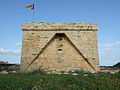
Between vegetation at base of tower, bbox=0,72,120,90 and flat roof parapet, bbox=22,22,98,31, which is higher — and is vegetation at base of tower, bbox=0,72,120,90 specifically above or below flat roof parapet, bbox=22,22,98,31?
below

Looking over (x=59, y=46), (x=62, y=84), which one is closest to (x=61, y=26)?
(x=59, y=46)

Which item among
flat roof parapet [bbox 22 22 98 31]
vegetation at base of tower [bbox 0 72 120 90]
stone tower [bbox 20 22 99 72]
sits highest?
flat roof parapet [bbox 22 22 98 31]

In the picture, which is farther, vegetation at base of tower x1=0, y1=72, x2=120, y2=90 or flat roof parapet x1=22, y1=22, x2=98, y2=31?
flat roof parapet x1=22, y1=22, x2=98, y2=31

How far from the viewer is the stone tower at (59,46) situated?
12.2m

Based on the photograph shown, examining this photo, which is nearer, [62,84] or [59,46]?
[62,84]

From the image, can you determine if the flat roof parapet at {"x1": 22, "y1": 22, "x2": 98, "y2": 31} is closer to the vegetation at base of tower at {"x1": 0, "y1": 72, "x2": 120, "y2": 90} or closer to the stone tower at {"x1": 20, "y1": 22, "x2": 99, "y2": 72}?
the stone tower at {"x1": 20, "y1": 22, "x2": 99, "y2": 72}

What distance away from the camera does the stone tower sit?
12250mm

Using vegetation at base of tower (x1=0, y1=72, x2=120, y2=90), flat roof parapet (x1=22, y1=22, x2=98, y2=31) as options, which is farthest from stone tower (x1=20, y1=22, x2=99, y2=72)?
vegetation at base of tower (x1=0, y1=72, x2=120, y2=90)

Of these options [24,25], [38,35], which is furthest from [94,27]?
[24,25]

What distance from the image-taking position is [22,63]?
12297 mm

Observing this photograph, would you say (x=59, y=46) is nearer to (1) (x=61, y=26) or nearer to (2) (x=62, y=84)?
(1) (x=61, y=26)

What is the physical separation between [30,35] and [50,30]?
72.8 inches

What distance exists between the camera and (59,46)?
1257 cm

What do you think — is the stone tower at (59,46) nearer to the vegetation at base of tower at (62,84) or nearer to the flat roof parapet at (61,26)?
the flat roof parapet at (61,26)
